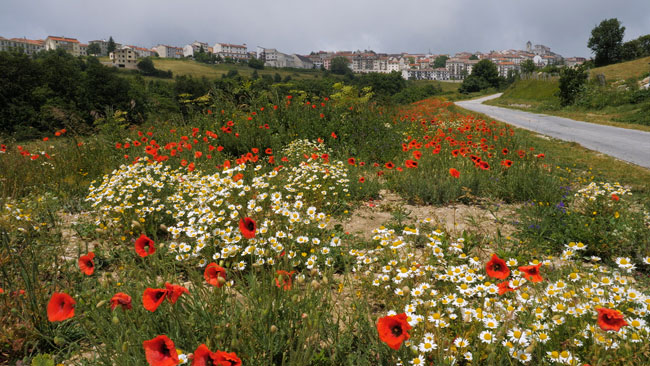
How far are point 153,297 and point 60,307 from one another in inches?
15.0

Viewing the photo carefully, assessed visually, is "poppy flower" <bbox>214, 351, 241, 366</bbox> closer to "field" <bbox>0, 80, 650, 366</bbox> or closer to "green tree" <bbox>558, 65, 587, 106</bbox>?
"field" <bbox>0, 80, 650, 366</bbox>

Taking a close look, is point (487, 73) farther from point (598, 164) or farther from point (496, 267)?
point (496, 267)

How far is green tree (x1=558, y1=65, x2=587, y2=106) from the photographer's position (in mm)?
22312

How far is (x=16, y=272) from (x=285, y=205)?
175cm

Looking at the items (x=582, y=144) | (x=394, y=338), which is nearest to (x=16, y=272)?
(x=394, y=338)

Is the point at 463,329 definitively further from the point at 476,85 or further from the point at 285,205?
the point at 476,85

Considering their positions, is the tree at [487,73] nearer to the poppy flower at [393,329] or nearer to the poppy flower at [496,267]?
the poppy flower at [496,267]

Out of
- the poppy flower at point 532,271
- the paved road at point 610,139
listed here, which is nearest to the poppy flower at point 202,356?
the poppy flower at point 532,271

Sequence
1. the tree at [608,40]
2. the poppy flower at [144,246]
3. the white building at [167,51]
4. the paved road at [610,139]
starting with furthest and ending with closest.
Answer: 1. the white building at [167,51]
2. the tree at [608,40]
3. the paved road at [610,139]
4. the poppy flower at [144,246]

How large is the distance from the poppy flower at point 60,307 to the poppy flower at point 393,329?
3.51ft

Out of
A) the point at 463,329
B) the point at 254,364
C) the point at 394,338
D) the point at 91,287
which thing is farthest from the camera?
the point at 91,287

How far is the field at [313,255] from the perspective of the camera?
59.7 inches

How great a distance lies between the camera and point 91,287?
250 cm

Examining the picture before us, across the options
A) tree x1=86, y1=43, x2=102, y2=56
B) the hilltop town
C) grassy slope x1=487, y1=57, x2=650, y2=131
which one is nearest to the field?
grassy slope x1=487, y1=57, x2=650, y2=131
